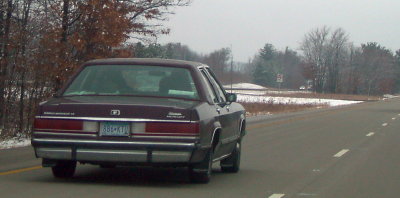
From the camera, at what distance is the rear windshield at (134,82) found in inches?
404

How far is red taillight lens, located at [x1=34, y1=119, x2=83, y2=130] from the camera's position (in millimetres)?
9523

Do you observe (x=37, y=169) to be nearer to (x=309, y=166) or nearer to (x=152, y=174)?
(x=152, y=174)

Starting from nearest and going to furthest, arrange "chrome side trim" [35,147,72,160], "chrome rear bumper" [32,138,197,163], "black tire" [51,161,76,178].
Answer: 1. "chrome rear bumper" [32,138,197,163]
2. "chrome side trim" [35,147,72,160]
3. "black tire" [51,161,76,178]

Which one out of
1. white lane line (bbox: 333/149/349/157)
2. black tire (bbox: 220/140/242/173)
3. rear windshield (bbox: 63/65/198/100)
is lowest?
white lane line (bbox: 333/149/349/157)

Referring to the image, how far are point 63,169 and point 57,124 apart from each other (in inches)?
47.7

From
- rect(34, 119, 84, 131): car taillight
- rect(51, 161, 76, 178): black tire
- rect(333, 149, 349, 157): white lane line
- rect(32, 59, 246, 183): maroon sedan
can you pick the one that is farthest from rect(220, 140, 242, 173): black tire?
rect(333, 149, 349, 157): white lane line

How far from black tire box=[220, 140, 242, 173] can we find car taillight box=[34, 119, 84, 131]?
3374mm

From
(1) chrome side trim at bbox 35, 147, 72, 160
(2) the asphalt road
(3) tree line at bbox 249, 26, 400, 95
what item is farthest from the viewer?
(3) tree line at bbox 249, 26, 400, 95

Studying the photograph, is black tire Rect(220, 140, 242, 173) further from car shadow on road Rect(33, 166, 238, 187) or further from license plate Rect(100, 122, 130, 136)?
license plate Rect(100, 122, 130, 136)

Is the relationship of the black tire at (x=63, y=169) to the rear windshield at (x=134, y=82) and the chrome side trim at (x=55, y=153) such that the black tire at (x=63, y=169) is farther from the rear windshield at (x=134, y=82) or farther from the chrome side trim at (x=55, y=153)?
the rear windshield at (x=134, y=82)

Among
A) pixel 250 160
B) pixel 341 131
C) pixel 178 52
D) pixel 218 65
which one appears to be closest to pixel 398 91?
pixel 218 65

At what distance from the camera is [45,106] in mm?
9727

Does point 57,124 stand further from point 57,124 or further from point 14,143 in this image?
point 14,143

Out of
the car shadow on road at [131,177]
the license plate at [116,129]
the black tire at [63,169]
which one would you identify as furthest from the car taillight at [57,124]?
the car shadow on road at [131,177]
